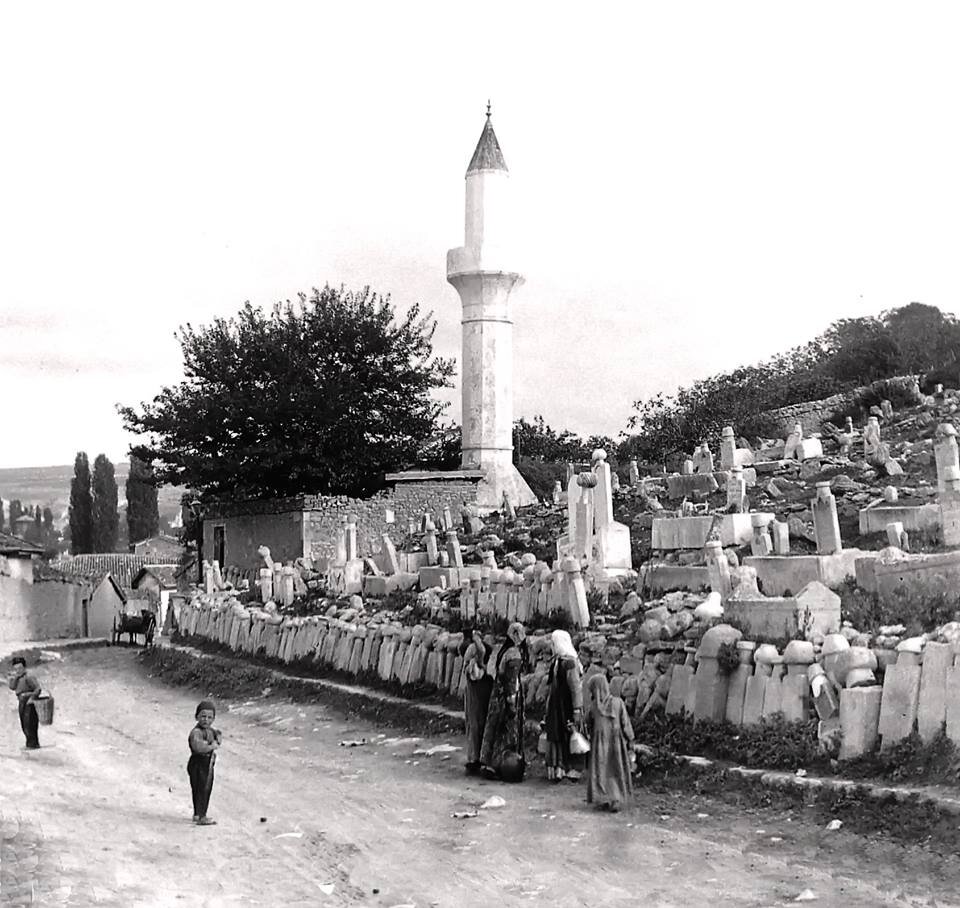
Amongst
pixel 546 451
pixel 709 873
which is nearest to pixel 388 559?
pixel 709 873

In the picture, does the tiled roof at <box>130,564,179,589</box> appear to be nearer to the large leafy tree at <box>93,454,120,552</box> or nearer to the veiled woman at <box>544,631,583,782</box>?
the large leafy tree at <box>93,454,120,552</box>

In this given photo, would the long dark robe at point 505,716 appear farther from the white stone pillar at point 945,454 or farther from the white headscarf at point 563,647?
the white stone pillar at point 945,454

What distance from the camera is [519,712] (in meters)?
10.8

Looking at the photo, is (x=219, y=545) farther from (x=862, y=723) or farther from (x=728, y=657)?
(x=862, y=723)

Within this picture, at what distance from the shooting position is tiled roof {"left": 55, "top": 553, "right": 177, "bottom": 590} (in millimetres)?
50844

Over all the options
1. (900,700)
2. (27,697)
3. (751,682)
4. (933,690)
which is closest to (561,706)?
(751,682)

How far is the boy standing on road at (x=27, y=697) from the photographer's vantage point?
12492 millimetres

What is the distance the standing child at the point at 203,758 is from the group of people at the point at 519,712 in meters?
2.59

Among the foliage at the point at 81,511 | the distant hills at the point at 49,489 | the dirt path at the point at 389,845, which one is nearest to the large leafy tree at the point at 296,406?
the dirt path at the point at 389,845

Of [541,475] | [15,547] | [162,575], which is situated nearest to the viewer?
[15,547]

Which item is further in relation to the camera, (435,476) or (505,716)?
(435,476)

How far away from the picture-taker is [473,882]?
7.51 meters

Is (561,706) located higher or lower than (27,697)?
higher

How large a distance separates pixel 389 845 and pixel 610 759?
1853 mm
